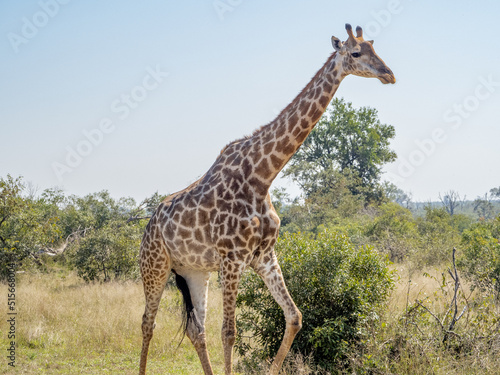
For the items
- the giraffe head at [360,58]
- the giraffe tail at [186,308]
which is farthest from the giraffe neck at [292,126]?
the giraffe tail at [186,308]

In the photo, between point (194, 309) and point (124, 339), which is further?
point (124, 339)

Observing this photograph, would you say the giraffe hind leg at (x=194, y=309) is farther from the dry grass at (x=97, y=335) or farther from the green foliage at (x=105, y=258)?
the green foliage at (x=105, y=258)

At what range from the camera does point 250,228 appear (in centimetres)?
501

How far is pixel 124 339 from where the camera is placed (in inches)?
321

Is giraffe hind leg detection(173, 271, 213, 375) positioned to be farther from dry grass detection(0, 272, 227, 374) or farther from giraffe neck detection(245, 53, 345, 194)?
giraffe neck detection(245, 53, 345, 194)

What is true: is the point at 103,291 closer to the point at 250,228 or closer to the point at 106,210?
the point at 250,228

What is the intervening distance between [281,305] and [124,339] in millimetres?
4204

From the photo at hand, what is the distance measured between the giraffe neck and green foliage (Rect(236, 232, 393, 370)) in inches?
70.5

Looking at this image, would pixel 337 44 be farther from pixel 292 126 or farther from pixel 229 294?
pixel 229 294

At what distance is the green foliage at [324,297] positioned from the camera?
234 inches

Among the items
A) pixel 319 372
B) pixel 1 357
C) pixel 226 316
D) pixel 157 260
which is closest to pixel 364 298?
pixel 319 372

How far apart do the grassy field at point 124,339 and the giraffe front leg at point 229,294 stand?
2.76 feet

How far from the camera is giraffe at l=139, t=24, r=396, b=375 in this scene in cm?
495

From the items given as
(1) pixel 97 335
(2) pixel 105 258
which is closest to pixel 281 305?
(1) pixel 97 335
